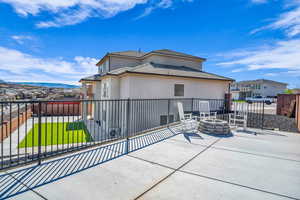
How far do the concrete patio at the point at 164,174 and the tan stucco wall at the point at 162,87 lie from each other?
666 cm

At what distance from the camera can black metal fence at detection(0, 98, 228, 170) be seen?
3.41 m

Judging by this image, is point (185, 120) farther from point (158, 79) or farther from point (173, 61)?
point (173, 61)

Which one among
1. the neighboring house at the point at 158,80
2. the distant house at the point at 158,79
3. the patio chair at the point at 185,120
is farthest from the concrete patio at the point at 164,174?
the distant house at the point at 158,79

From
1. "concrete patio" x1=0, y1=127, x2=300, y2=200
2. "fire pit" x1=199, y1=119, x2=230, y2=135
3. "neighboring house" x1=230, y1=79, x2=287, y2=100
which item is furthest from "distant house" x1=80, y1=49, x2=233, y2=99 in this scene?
"neighboring house" x1=230, y1=79, x2=287, y2=100

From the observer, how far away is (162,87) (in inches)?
457

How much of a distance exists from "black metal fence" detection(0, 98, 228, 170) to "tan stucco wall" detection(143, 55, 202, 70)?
494 cm

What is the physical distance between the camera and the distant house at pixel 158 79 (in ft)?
35.7

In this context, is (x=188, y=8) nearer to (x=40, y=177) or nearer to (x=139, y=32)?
(x=139, y=32)

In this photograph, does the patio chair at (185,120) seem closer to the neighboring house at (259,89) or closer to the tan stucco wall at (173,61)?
the tan stucco wall at (173,61)

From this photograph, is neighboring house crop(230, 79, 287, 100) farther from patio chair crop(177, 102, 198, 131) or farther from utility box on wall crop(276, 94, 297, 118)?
patio chair crop(177, 102, 198, 131)

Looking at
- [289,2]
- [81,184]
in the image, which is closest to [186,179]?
[81,184]

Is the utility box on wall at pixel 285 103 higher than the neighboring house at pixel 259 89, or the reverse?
the neighboring house at pixel 259 89

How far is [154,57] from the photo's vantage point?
14.8m

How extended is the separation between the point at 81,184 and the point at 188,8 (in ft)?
38.6
